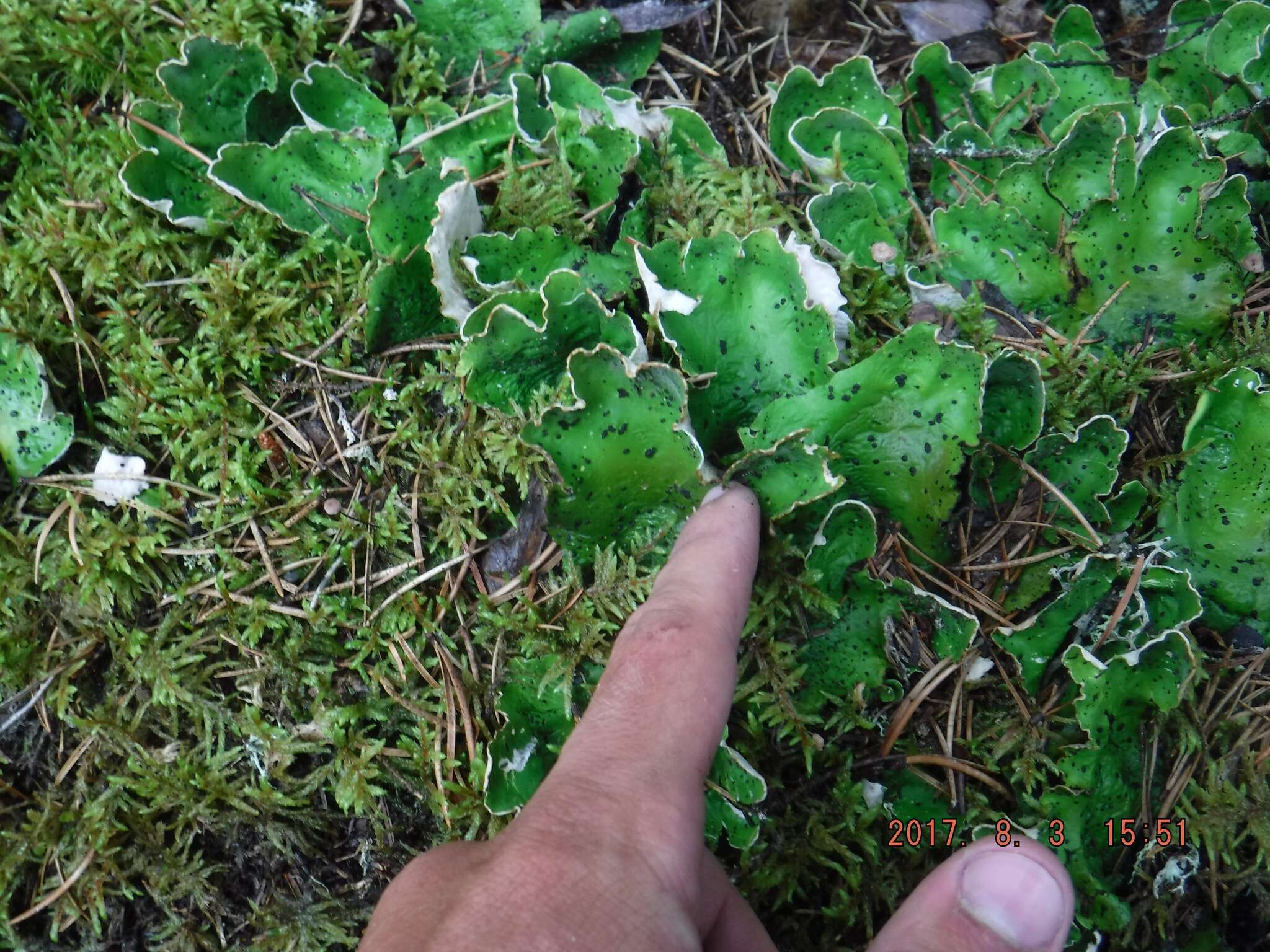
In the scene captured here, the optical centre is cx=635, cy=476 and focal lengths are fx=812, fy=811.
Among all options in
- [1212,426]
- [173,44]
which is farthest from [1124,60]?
[173,44]

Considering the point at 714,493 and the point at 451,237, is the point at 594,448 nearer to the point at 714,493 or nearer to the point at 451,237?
the point at 714,493

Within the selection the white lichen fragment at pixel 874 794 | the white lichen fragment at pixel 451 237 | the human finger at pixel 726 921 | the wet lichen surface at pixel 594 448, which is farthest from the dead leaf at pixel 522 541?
the white lichen fragment at pixel 874 794

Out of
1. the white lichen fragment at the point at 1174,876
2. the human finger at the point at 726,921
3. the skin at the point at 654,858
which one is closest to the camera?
the skin at the point at 654,858

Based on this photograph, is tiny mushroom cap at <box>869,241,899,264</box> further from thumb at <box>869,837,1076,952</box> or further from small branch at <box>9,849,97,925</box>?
small branch at <box>9,849,97,925</box>

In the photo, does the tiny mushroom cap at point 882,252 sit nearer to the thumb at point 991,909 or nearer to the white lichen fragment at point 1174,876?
the thumb at point 991,909

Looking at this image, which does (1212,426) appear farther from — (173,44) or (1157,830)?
(173,44)

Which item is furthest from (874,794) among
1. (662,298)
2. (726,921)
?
(662,298)
